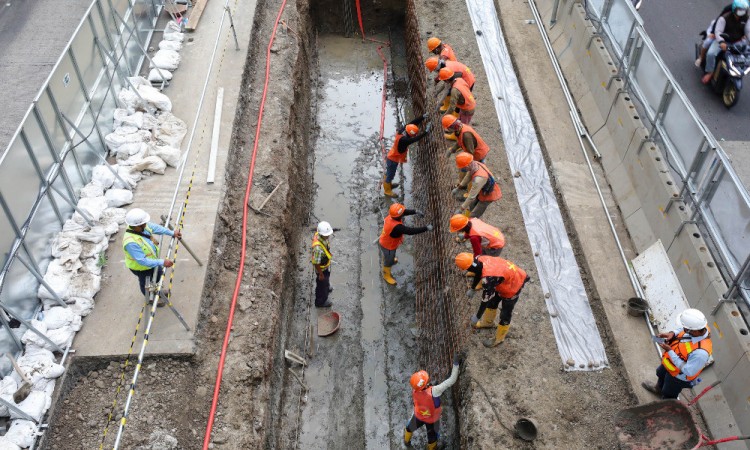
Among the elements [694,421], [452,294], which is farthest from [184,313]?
[694,421]

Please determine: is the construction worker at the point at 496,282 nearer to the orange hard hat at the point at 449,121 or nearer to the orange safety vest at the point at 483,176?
the orange safety vest at the point at 483,176

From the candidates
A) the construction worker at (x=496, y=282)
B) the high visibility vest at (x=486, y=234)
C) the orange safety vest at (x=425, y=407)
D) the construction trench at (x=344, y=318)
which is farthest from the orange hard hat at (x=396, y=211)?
the orange safety vest at (x=425, y=407)

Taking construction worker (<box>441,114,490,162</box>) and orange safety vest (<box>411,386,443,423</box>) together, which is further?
construction worker (<box>441,114,490,162</box>)

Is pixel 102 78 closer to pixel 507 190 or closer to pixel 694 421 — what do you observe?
pixel 507 190

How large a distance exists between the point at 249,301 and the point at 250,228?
5.36 ft

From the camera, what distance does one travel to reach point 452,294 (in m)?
10.6

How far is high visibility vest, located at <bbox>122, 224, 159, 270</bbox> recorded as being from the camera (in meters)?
8.66

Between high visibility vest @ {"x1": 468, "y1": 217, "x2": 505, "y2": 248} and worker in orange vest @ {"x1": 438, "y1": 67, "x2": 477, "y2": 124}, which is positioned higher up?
worker in orange vest @ {"x1": 438, "y1": 67, "x2": 477, "y2": 124}

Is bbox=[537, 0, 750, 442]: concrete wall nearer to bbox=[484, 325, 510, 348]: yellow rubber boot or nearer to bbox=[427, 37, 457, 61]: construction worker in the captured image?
bbox=[484, 325, 510, 348]: yellow rubber boot

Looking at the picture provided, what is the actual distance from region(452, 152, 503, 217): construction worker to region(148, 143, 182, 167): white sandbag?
17.0ft

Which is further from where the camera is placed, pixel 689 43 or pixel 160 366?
pixel 689 43

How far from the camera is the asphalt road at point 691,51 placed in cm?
1380

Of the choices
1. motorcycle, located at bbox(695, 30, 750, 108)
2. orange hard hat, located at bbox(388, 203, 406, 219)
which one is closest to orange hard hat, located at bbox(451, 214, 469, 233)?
orange hard hat, located at bbox(388, 203, 406, 219)

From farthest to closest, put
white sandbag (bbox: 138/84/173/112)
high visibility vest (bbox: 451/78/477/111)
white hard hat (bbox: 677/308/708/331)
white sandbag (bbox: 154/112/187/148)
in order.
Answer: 1. white sandbag (bbox: 138/84/173/112)
2. high visibility vest (bbox: 451/78/477/111)
3. white sandbag (bbox: 154/112/187/148)
4. white hard hat (bbox: 677/308/708/331)
